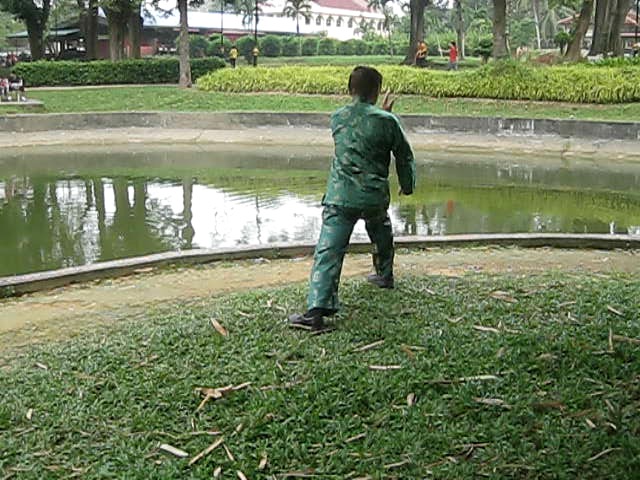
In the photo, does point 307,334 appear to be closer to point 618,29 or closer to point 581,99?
point 581,99

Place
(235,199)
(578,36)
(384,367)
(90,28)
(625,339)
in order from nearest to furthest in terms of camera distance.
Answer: (384,367), (625,339), (235,199), (578,36), (90,28)

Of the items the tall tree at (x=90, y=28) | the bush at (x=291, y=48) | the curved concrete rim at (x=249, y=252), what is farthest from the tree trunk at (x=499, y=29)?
the bush at (x=291, y=48)

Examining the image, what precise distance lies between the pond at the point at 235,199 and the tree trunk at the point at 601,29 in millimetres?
12799

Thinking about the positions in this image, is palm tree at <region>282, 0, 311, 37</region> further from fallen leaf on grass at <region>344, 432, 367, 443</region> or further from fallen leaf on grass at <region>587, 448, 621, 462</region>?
fallen leaf on grass at <region>587, 448, 621, 462</region>

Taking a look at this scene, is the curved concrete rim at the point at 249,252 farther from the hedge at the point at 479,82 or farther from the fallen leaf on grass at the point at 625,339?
the hedge at the point at 479,82

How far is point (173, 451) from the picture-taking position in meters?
3.31

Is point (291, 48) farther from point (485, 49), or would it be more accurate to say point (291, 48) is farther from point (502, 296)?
point (502, 296)

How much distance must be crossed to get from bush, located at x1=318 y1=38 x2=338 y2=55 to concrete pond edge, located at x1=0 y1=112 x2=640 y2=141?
32801 mm

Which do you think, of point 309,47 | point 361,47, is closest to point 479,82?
point 309,47

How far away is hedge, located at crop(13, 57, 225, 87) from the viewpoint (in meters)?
27.1

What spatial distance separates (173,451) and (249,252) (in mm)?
4321

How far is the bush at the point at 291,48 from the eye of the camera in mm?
50100

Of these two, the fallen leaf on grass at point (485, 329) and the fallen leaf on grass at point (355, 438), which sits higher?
the fallen leaf on grass at point (485, 329)

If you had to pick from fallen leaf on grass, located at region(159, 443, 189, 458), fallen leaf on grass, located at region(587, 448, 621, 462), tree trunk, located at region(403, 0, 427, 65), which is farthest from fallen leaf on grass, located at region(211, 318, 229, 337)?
tree trunk, located at region(403, 0, 427, 65)
